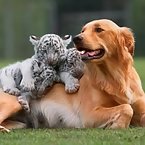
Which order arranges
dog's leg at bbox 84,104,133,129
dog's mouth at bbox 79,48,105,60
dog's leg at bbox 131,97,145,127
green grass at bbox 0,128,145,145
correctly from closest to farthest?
green grass at bbox 0,128,145,145 → dog's leg at bbox 84,104,133,129 → dog's mouth at bbox 79,48,105,60 → dog's leg at bbox 131,97,145,127

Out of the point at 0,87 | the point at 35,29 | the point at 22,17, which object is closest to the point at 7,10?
the point at 22,17

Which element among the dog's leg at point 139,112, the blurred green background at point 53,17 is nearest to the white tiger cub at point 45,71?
the dog's leg at point 139,112

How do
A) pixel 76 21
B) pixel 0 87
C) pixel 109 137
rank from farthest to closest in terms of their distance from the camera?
pixel 76 21 → pixel 0 87 → pixel 109 137

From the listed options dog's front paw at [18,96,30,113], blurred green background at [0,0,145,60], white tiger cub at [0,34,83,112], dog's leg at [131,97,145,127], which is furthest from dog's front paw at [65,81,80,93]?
blurred green background at [0,0,145,60]

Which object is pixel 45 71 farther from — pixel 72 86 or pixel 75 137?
pixel 75 137

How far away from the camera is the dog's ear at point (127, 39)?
823cm

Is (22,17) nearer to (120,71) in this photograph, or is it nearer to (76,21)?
(76,21)

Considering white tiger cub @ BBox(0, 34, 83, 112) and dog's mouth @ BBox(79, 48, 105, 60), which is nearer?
dog's mouth @ BBox(79, 48, 105, 60)

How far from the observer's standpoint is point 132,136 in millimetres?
7340

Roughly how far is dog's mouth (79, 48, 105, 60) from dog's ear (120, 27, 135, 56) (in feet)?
0.85

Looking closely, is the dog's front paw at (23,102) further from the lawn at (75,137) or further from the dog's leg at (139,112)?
the dog's leg at (139,112)

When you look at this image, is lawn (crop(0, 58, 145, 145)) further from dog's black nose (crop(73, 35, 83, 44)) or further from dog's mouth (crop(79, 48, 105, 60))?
dog's black nose (crop(73, 35, 83, 44))

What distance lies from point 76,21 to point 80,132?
32236 millimetres

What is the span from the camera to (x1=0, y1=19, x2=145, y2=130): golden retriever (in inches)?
316
